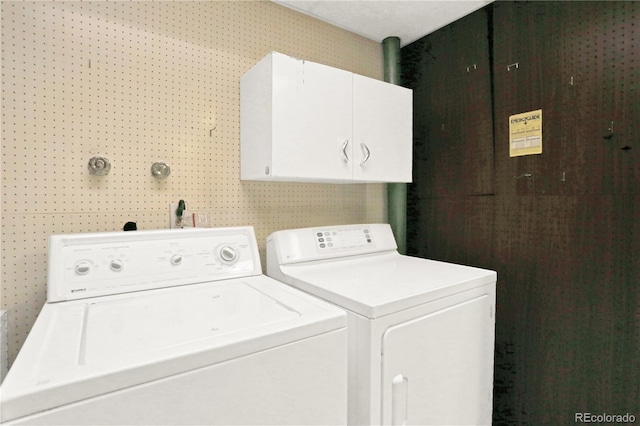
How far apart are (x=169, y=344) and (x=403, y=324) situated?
0.82 m

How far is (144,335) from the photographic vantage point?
0.90 m

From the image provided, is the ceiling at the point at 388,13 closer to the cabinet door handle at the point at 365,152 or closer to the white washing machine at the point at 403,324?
the cabinet door handle at the point at 365,152

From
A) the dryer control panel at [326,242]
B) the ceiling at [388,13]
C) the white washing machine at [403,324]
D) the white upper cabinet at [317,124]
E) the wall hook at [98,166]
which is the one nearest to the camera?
the white washing machine at [403,324]

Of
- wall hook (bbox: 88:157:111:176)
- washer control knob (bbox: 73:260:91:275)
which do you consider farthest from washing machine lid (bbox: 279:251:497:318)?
wall hook (bbox: 88:157:111:176)

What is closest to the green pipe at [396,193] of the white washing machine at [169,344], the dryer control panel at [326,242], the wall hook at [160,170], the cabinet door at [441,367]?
the dryer control panel at [326,242]

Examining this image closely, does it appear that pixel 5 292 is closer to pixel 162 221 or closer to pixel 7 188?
pixel 7 188

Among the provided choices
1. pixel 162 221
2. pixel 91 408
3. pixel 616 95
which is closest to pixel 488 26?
pixel 616 95

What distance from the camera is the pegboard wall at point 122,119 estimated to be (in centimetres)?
131

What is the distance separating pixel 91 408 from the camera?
0.68m

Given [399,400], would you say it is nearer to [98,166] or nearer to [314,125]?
[314,125]

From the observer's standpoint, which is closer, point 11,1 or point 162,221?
point 11,1

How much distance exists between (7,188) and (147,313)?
803 mm

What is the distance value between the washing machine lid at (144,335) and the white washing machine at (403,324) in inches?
8.9

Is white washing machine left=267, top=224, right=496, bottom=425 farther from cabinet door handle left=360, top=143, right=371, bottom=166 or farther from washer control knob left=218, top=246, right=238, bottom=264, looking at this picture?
cabinet door handle left=360, top=143, right=371, bottom=166
